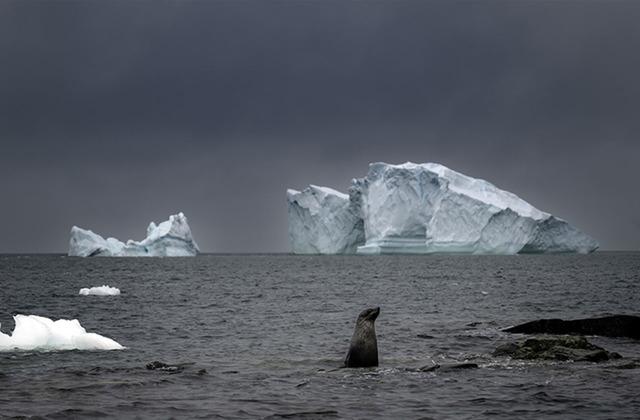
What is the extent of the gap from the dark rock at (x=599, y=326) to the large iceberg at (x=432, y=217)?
72.0 metres

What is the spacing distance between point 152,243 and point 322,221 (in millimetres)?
23390

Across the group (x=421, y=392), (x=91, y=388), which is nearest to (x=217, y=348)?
(x=91, y=388)

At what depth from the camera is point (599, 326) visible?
20.1m

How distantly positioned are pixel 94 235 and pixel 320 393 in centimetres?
10503

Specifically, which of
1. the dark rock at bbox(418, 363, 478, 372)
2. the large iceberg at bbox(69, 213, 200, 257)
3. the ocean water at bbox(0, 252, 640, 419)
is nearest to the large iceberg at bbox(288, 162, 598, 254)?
the large iceberg at bbox(69, 213, 200, 257)

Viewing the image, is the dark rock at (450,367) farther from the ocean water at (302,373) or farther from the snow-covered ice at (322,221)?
the snow-covered ice at (322,221)

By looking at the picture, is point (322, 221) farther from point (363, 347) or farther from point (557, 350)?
point (363, 347)

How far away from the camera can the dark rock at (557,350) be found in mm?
15578

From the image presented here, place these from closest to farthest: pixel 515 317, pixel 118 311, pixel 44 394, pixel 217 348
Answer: pixel 44 394 < pixel 217 348 < pixel 515 317 < pixel 118 311

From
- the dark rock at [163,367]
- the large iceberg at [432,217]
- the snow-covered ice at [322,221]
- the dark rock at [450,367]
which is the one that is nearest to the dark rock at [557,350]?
the dark rock at [450,367]

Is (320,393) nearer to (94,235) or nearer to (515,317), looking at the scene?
(515,317)

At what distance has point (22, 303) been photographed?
3497 cm

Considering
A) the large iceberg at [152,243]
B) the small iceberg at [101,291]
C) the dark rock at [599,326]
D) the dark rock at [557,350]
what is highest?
the large iceberg at [152,243]

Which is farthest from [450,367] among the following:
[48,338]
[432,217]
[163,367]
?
[432,217]
